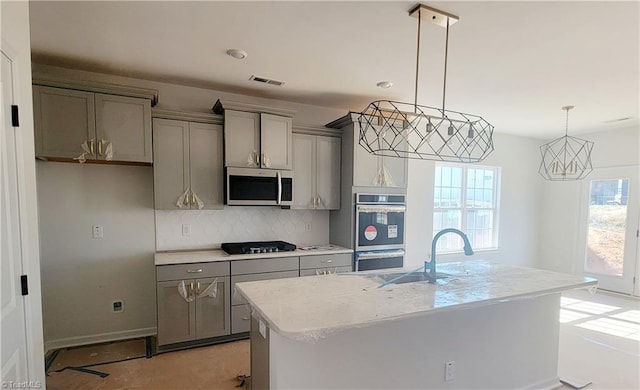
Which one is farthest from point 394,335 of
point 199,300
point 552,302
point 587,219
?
point 587,219

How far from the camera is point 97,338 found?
3.10 meters

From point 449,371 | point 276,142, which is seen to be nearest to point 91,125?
point 276,142

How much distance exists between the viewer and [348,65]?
278 centimetres

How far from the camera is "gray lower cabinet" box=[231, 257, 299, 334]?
312 cm

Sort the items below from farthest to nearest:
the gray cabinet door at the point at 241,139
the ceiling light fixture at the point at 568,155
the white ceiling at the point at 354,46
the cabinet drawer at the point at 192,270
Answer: the ceiling light fixture at the point at 568,155 → the gray cabinet door at the point at 241,139 → the cabinet drawer at the point at 192,270 → the white ceiling at the point at 354,46

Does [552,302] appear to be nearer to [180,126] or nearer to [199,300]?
[199,300]

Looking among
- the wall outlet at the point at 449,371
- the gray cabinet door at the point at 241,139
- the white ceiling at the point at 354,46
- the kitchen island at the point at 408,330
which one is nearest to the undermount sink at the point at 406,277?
the kitchen island at the point at 408,330

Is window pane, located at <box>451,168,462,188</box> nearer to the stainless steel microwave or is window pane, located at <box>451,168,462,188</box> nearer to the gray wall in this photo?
the stainless steel microwave

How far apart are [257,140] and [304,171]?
0.66 meters

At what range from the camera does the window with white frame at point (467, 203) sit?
507cm

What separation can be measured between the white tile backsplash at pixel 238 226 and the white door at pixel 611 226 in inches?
185

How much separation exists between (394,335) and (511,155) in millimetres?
5132

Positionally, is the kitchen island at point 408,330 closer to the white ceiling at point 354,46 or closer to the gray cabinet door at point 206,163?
the gray cabinet door at point 206,163

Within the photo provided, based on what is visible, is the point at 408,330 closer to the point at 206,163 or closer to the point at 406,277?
the point at 406,277
